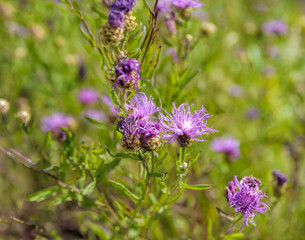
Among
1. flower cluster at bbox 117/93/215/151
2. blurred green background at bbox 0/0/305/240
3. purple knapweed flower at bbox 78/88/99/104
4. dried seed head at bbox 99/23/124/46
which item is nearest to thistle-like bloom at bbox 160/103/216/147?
flower cluster at bbox 117/93/215/151

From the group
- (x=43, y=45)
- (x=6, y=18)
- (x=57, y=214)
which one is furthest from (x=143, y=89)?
(x=43, y=45)

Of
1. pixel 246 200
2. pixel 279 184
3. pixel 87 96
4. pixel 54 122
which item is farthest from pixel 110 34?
pixel 87 96

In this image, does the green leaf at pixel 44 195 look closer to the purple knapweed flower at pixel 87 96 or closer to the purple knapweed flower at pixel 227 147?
the purple knapweed flower at pixel 227 147

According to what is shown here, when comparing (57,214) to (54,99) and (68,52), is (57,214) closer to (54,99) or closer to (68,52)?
(54,99)

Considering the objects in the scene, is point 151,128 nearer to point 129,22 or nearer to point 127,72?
point 127,72

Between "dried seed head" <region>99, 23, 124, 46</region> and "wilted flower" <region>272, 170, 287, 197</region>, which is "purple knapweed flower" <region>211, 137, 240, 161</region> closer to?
"wilted flower" <region>272, 170, 287, 197</region>

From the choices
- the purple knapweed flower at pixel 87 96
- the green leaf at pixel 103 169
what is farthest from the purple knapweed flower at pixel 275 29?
the green leaf at pixel 103 169
